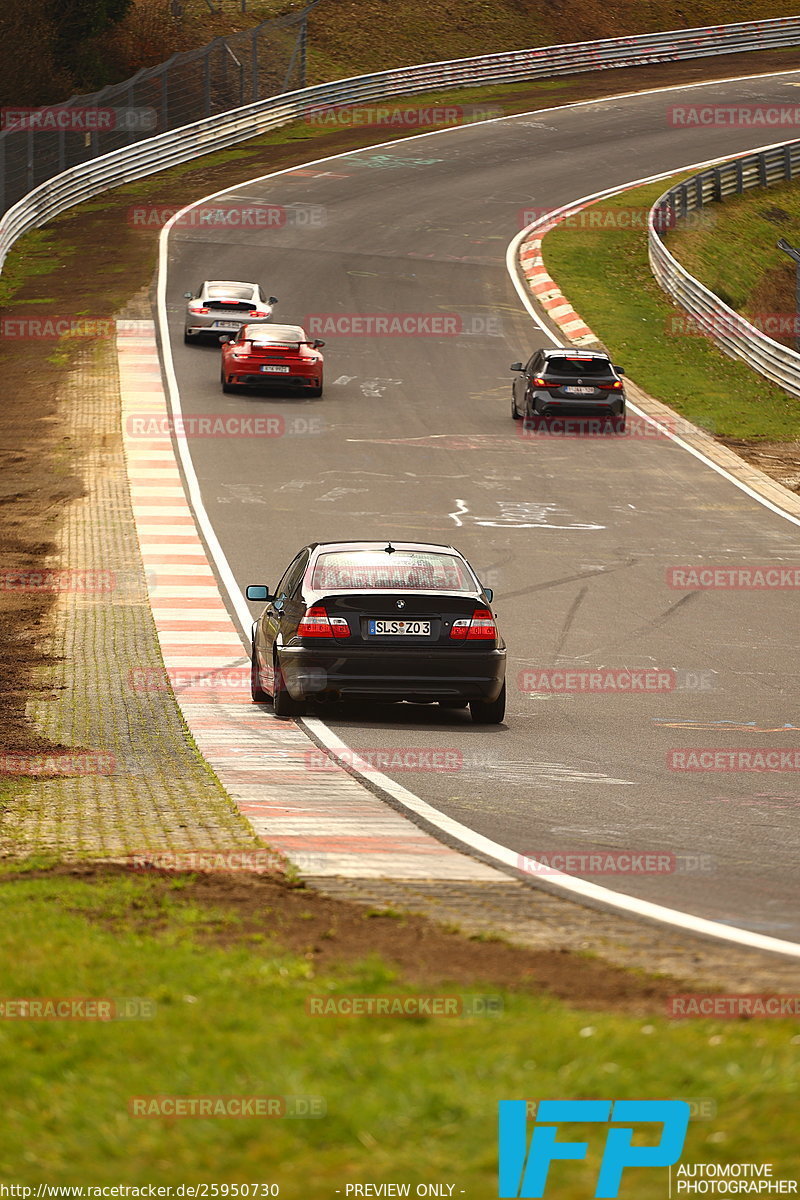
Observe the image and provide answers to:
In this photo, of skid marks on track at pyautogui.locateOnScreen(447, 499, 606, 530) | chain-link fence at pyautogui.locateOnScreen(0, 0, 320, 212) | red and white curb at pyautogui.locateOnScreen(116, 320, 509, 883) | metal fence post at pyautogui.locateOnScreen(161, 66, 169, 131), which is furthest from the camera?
metal fence post at pyautogui.locateOnScreen(161, 66, 169, 131)

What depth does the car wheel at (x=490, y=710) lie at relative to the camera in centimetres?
1327

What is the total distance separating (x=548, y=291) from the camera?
43562 millimetres

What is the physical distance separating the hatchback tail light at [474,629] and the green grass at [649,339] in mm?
20614

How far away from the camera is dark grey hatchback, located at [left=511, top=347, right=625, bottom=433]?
103 ft

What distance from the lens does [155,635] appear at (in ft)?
56.7

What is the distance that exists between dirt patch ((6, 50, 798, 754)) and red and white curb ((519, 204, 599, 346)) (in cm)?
969

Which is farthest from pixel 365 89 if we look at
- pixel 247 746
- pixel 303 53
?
pixel 247 746

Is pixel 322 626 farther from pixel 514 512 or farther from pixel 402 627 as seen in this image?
pixel 514 512

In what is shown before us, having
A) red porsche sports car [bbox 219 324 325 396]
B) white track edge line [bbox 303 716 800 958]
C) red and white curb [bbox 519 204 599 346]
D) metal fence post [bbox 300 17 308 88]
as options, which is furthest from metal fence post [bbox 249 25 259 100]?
white track edge line [bbox 303 716 800 958]

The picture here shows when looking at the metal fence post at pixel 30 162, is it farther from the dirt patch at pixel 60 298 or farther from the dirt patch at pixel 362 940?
the dirt patch at pixel 362 940

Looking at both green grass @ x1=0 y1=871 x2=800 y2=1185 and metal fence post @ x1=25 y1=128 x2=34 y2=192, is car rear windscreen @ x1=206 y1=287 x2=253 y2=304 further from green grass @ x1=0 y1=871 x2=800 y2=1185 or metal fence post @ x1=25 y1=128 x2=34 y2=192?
green grass @ x1=0 y1=871 x2=800 y2=1185

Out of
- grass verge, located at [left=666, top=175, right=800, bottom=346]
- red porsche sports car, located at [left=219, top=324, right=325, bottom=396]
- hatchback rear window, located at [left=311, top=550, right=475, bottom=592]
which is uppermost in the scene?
grass verge, located at [left=666, top=175, right=800, bottom=346]

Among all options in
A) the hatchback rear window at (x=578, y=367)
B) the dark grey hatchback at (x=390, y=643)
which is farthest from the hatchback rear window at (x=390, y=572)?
the hatchback rear window at (x=578, y=367)

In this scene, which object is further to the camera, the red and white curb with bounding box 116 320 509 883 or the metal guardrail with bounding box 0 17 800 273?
the metal guardrail with bounding box 0 17 800 273
